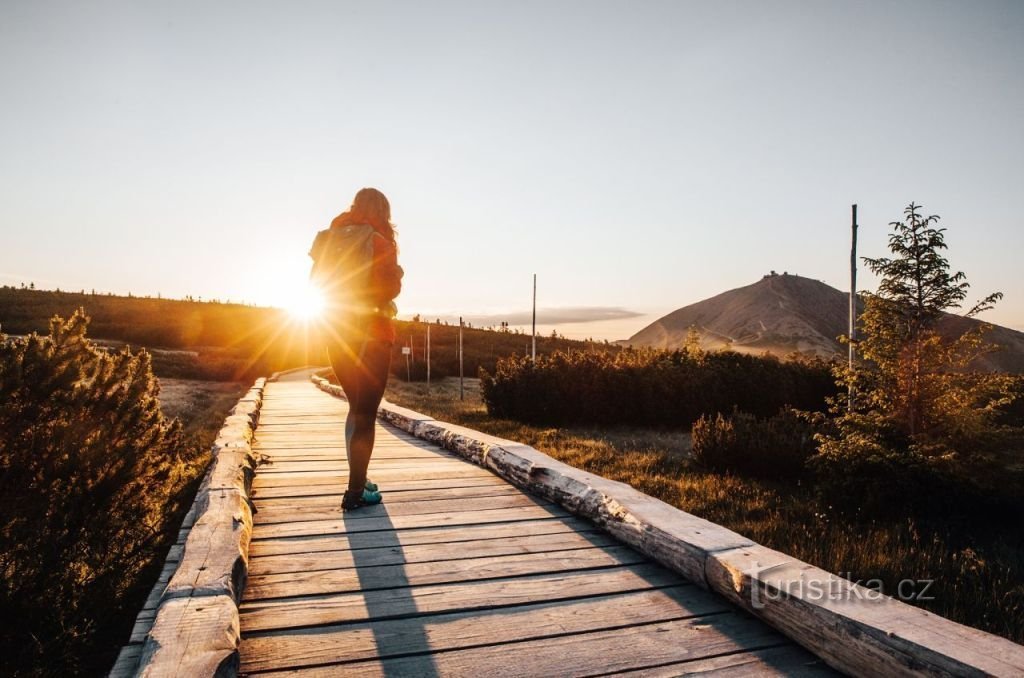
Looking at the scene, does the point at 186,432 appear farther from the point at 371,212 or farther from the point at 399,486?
the point at 371,212

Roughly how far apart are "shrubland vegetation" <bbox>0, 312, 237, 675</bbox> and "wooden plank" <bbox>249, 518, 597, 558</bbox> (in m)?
0.95

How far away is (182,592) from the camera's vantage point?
2.39 meters

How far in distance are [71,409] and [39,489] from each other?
66 cm

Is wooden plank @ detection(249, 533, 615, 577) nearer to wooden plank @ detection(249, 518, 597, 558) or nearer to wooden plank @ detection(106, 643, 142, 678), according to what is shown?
wooden plank @ detection(249, 518, 597, 558)

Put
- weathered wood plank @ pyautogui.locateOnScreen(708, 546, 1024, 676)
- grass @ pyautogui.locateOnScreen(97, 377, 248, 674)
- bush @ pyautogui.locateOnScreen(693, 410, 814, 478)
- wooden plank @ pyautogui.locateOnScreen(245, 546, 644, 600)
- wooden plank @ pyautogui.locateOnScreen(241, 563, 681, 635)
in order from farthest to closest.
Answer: bush @ pyautogui.locateOnScreen(693, 410, 814, 478) → grass @ pyautogui.locateOnScreen(97, 377, 248, 674) → wooden plank @ pyautogui.locateOnScreen(245, 546, 644, 600) → wooden plank @ pyautogui.locateOnScreen(241, 563, 681, 635) → weathered wood plank @ pyautogui.locateOnScreen(708, 546, 1024, 676)

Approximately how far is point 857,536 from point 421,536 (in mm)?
4034

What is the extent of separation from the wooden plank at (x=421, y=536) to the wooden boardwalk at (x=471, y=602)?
1cm

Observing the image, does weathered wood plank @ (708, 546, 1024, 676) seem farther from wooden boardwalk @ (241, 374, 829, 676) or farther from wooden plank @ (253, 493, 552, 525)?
wooden plank @ (253, 493, 552, 525)

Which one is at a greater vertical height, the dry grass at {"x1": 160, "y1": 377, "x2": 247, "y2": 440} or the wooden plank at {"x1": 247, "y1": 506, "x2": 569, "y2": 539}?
the wooden plank at {"x1": 247, "y1": 506, "x2": 569, "y2": 539}


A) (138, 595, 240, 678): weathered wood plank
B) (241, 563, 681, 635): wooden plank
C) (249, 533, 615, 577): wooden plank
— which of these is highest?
(138, 595, 240, 678): weathered wood plank

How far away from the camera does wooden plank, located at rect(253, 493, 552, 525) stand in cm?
407

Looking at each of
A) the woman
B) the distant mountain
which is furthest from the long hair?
the distant mountain

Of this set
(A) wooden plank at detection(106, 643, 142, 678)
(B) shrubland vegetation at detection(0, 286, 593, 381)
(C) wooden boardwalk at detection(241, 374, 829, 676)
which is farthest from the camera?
(B) shrubland vegetation at detection(0, 286, 593, 381)

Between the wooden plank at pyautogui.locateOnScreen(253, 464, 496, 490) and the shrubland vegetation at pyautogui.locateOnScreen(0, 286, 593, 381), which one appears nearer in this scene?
the wooden plank at pyautogui.locateOnScreen(253, 464, 496, 490)
